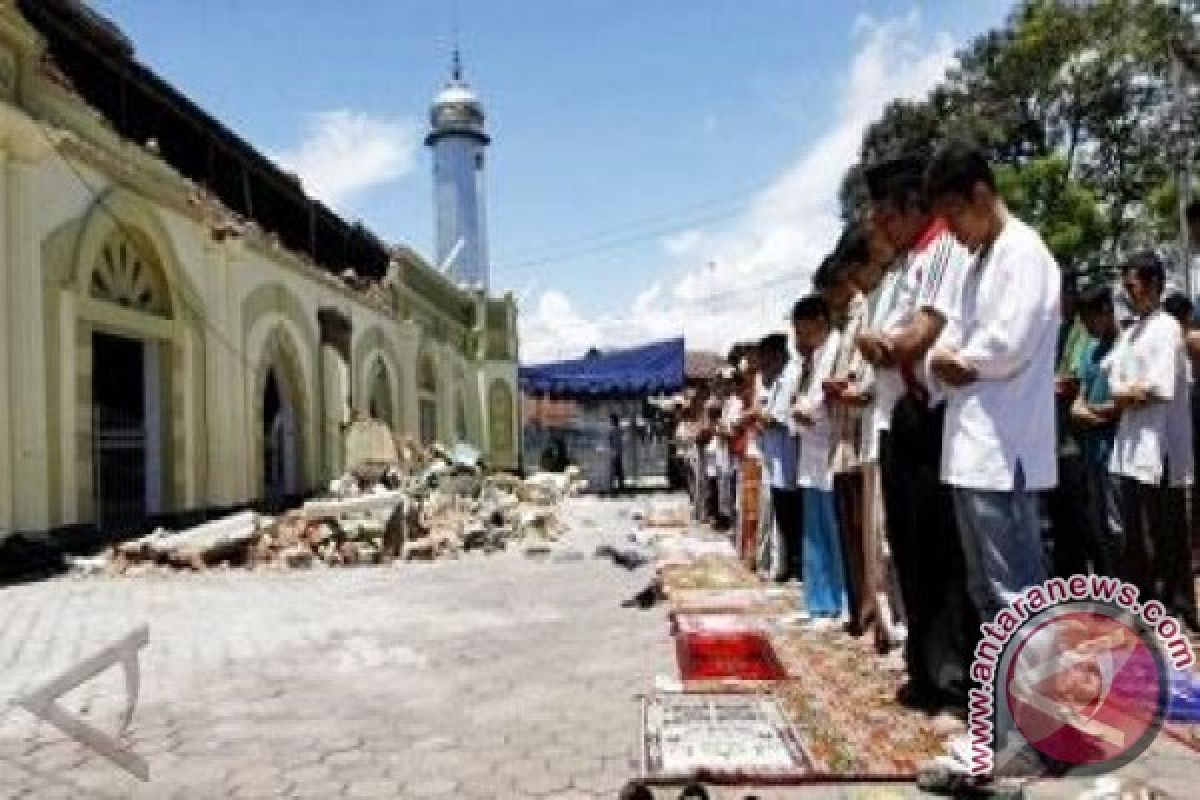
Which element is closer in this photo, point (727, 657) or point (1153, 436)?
point (727, 657)

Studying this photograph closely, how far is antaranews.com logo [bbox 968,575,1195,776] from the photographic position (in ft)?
11.1

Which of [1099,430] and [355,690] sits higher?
[1099,430]

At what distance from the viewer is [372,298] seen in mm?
25297

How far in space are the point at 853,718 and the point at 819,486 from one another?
241 cm

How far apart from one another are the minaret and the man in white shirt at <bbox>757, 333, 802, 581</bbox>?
108 feet

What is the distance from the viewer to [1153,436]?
5516 millimetres

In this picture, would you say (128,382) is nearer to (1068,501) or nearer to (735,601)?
(735,601)

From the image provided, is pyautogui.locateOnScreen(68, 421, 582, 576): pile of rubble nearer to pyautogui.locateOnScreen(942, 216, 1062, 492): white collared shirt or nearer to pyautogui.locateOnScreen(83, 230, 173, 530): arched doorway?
pyautogui.locateOnScreen(83, 230, 173, 530): arched doorway

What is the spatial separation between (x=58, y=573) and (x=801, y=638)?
25.0 ft

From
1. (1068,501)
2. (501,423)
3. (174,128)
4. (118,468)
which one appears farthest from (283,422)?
(501,423)

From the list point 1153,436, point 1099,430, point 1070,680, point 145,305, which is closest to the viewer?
point 1070,680

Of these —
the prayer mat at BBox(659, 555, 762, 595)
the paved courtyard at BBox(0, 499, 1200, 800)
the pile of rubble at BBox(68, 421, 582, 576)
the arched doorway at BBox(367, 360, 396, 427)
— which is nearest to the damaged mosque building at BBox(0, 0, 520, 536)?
the arched doorway at BBox(367, 360, 396, 427)

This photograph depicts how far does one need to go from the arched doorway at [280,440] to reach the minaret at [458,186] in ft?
70.6

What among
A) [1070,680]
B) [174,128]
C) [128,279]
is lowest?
[1070,680]
